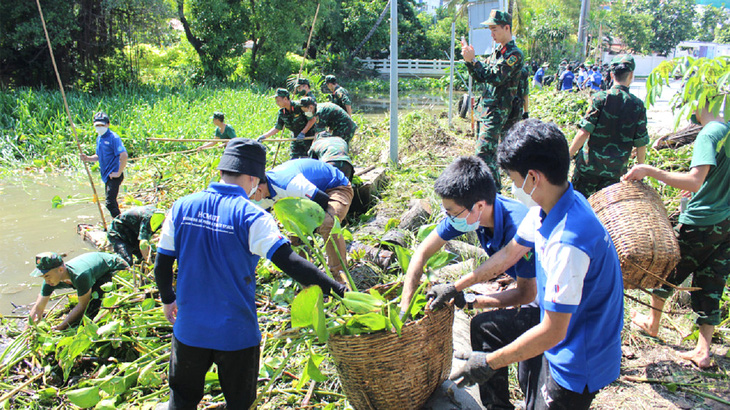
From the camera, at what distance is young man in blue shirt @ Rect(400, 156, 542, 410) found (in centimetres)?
218

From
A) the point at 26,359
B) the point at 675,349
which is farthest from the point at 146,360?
the point at 675,349

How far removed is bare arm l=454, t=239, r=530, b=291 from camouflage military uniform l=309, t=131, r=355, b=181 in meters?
3.13

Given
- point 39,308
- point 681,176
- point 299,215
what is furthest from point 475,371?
point 39,308

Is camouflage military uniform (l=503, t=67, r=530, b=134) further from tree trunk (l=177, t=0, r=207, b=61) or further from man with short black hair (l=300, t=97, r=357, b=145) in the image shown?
tree trunk (l=177, t=0, r=207, b=61)

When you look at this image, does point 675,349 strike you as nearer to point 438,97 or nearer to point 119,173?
point 119,173

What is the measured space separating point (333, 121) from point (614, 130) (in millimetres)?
4075

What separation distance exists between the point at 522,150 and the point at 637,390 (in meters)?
2.04

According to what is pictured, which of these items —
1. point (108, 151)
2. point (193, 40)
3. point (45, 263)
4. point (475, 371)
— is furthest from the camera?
point (193, 40)

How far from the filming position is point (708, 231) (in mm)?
2850

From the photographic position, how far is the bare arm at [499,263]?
2115 millimetres

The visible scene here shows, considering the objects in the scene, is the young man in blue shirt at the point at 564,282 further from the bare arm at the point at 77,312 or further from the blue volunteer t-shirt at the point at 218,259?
the bare arm at the point at 77,312

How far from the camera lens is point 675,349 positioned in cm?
320

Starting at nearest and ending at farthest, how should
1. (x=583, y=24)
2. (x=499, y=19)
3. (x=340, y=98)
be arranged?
(x=499, y=19), (x=340, y=98), (x=583, y=24)

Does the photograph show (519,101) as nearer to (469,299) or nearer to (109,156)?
(469,299)
